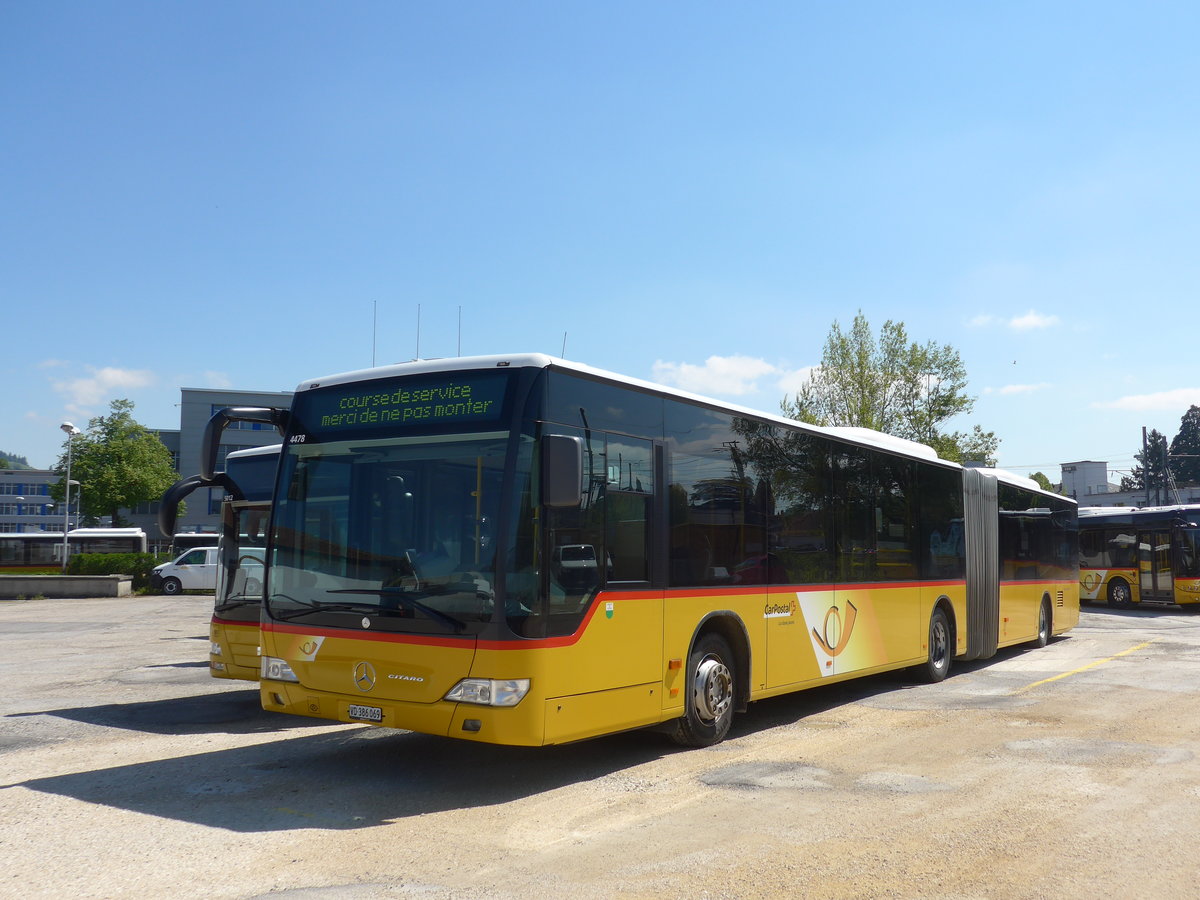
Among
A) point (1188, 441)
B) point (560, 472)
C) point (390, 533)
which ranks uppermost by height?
point (1188, 441)

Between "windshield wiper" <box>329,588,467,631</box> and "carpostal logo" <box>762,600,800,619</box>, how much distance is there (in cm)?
382

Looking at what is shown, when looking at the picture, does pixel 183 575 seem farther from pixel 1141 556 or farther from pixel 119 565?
pixel 1141 556

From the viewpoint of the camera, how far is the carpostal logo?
9652mm

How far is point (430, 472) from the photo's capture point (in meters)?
7.26

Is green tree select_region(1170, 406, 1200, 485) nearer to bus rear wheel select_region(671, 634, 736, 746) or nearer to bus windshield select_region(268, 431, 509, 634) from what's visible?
bus rear wheel select_region(671, 634, 736, 746)

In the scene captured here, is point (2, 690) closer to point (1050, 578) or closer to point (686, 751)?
point (686, 751)

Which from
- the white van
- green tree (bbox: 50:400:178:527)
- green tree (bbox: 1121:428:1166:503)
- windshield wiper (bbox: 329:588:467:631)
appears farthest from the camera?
green tree (bbox: 1121:428:1166:503)

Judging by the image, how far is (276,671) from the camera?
774 centimetres

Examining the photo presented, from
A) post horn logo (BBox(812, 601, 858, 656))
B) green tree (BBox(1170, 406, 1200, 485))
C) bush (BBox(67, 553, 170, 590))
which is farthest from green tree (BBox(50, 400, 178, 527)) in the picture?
green tree (BBox(1170, 406, 1200, 485))

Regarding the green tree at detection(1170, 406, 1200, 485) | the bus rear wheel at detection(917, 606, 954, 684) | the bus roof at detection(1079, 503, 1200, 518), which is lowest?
the bus rear wheel at detection(917, 606, 954, 684)

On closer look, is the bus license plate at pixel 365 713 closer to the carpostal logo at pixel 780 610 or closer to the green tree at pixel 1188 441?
the carpostal logo at pixel 780 610

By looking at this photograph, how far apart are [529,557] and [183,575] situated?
36224 millimetres

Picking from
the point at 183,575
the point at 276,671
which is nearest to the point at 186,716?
the point at 276,671

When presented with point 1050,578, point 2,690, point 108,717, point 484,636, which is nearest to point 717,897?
point 484,636
